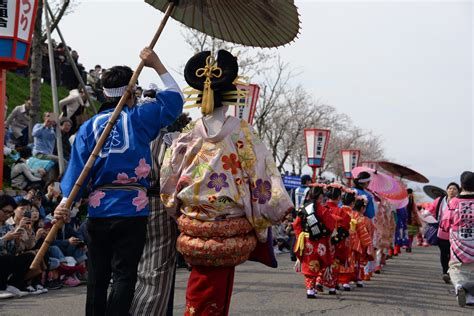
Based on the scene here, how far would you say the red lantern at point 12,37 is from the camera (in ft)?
20.1

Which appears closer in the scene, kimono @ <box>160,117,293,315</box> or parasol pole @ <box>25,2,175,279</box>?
parasol pole @ <box>25,2,175,279</box>

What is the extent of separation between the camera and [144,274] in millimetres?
5352

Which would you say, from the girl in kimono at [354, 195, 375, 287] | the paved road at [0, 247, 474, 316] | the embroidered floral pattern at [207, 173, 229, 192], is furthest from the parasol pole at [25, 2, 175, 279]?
the girl in kimono at [354, 195, 375, 287]

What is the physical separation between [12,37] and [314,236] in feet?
16.5

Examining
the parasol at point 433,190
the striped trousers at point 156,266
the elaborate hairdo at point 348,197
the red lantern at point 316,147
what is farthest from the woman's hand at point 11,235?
the red lantern at point 316,147

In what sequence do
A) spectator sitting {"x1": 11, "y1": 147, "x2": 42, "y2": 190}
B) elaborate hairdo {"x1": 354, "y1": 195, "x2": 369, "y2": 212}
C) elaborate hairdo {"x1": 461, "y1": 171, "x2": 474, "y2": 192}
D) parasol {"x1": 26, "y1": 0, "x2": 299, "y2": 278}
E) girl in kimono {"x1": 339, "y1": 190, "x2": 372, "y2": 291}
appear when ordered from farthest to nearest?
spectator sitting {"x1": 11, "y1": 147, "x2": 42, "y2": 190} → elaborate hairdo {"x1": 354, "y1": 195, "x2": 369, "y2": 212} → girl in kimono {"x1": 339, "y1": 190, "x2": 372, "y2": 291} → elaborate hairdo {"x1": 461, "y1": 171, "x2": 474, "y2": 192} → parasol {"x1": 26, "y1": 0, "x2": 299, "y2": 278}

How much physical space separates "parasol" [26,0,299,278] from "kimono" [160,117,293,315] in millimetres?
619

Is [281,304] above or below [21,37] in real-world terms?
below

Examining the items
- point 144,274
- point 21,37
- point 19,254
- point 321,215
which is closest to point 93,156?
point 144,274

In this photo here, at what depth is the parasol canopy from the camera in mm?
4840

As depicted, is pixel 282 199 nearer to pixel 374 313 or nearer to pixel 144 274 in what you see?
pixel 144 274

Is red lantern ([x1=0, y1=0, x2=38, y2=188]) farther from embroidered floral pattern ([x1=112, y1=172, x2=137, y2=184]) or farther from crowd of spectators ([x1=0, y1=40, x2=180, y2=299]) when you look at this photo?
embroidered floral pattern ([x1=112, y1=172, x2=137, y2=184])

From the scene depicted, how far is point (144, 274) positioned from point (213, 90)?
157cm

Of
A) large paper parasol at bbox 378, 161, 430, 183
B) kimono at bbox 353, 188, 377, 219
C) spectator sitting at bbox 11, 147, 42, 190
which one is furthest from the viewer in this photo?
large paper parasol at bbox 378, 161, 430, 183
